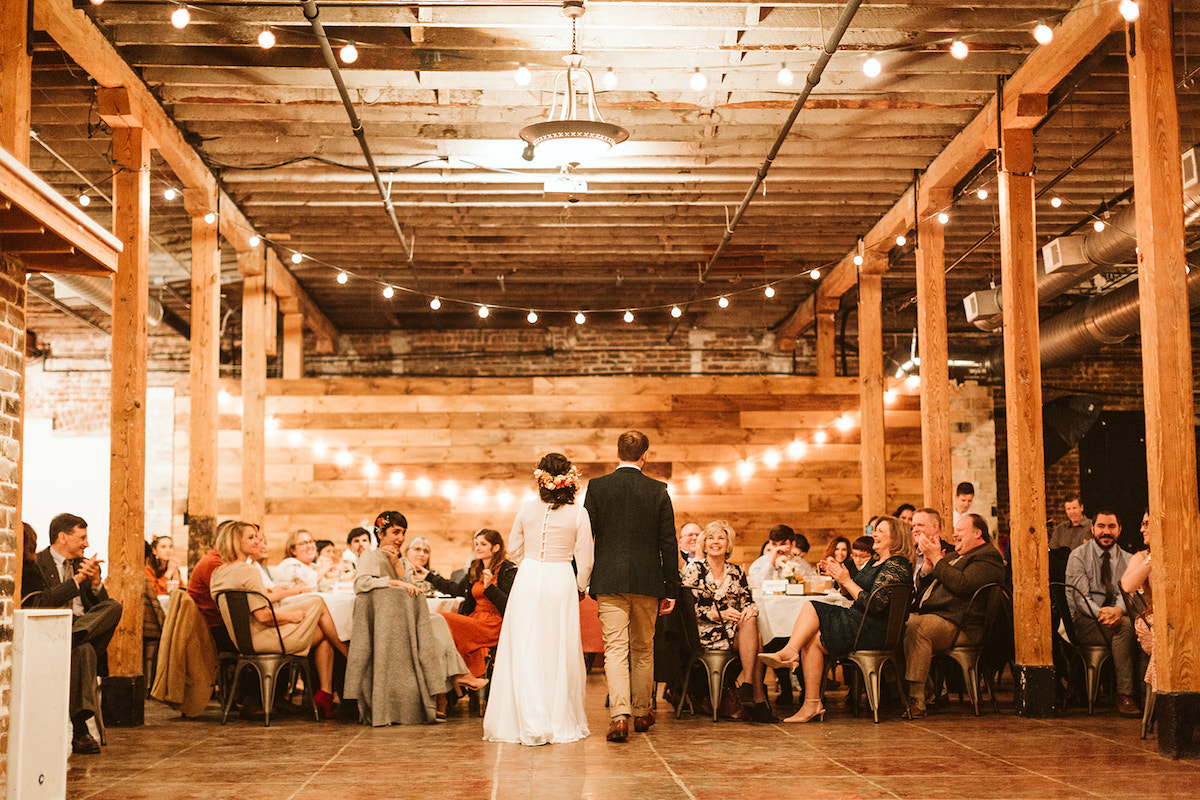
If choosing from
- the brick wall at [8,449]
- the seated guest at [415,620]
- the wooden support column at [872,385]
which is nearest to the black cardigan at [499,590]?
the seated guest at [415,620]

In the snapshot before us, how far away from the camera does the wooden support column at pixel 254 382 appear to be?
1212 centimetres

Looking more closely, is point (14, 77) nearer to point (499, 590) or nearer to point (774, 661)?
point (499, 590)

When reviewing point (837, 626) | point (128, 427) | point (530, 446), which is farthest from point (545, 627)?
point (530, 446)

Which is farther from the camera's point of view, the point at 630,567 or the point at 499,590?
the point at 499,590

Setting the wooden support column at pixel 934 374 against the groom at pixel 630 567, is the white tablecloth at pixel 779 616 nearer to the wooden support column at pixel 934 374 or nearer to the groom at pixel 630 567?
the groom at pixel 630 567

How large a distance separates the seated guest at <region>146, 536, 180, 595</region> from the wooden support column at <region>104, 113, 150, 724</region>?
3.07 ft

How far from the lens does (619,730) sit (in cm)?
605

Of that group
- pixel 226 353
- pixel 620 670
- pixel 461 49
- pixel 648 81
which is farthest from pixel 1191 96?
pixel 226 353

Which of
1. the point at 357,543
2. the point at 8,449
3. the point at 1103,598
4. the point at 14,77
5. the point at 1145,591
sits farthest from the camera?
the point at 357,543

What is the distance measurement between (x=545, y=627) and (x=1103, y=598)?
161 inches

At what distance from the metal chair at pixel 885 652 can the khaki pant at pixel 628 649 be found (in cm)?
136

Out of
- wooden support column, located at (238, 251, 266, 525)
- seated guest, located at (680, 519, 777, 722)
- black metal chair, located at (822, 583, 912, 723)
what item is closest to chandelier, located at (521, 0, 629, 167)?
seated guest, located at (680, 519, 777, 722)

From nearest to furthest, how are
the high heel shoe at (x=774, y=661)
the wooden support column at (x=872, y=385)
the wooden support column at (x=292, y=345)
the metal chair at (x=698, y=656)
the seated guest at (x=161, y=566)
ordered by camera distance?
the high heel shoe at (x=774, y=661) < the metal chair at (x=698, y=656) < the seated guest at (x=161, y=566) < the wooden support column at (x=872, y=385) < the wooden support column at (x=292, y=345)

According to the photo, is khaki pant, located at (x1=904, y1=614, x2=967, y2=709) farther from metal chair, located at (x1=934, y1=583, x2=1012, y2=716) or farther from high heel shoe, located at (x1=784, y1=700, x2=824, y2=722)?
high heel shoe, located at (x1=784, y1=700, x2=824, y2=722)
